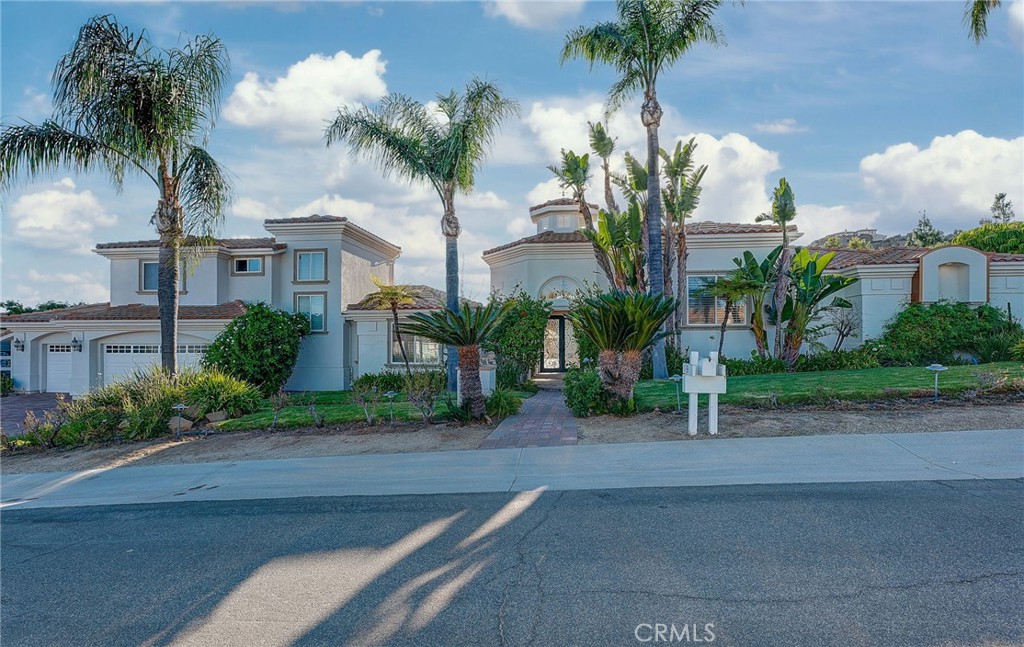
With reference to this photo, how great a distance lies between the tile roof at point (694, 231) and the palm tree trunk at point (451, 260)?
4.15 metres

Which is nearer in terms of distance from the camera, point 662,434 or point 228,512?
point 228,512

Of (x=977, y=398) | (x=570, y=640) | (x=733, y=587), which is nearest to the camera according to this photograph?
(x=570, y=640)

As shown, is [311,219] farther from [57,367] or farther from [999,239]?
[999,239]

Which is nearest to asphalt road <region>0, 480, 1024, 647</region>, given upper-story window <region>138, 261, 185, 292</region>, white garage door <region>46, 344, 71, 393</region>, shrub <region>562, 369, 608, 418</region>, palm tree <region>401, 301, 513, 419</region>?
shrub <region>562, 369, 608, 418</region>

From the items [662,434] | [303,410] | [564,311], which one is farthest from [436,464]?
[564,311]

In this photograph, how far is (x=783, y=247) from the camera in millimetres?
17391

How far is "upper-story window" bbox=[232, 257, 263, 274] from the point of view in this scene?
21638 millimetres

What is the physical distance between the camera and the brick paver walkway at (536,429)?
9.38 m

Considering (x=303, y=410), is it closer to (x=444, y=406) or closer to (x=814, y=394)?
(x=444, y=406)

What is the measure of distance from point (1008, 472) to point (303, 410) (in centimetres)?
1228

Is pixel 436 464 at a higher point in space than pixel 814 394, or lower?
lower

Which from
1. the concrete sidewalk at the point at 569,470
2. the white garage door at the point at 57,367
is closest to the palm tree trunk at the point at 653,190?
the concrete sidewalk at the point at 569,470

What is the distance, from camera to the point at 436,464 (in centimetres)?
845

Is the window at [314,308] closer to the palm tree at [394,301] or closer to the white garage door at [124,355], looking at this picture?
the palm tree at [394,301]
